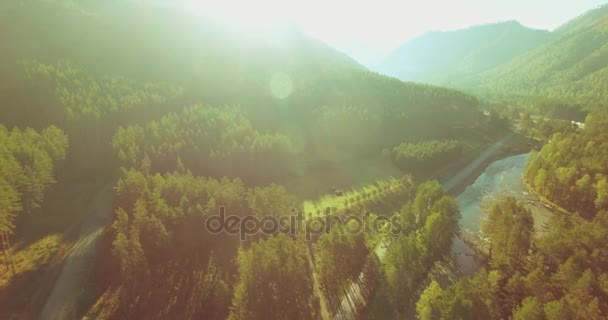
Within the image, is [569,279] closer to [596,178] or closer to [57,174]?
[596,178]

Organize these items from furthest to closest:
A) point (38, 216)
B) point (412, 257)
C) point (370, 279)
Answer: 1. point (38, 216)
2. point (370, 279)
3. point (412, 257)

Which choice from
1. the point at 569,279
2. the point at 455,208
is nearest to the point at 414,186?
the point at 455,208

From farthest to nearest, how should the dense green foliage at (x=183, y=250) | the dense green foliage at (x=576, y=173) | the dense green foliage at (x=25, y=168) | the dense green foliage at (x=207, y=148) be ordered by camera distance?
1. the dense green foliage at (x=207, y=148)
2. the dense green foliage at (x=576, y=173)
3. the dense green foliage at (x=25, y=168)
4. the dense green foliage at (x=183, y=250)

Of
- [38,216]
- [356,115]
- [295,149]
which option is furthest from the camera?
[356,115]

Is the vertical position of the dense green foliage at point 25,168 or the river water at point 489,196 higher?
the dense green foliage at point 25,168

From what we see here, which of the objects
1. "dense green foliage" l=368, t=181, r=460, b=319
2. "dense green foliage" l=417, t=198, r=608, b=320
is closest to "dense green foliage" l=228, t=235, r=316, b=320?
"dense green foliage" l=368, t=181, r=460, b=319

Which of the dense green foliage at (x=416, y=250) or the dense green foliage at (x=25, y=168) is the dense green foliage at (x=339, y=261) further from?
the dense green foliage at (x=25, y=168)

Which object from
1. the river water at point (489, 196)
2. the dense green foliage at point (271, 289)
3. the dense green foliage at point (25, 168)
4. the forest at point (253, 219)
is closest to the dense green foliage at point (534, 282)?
the forest at point (253, 219)
